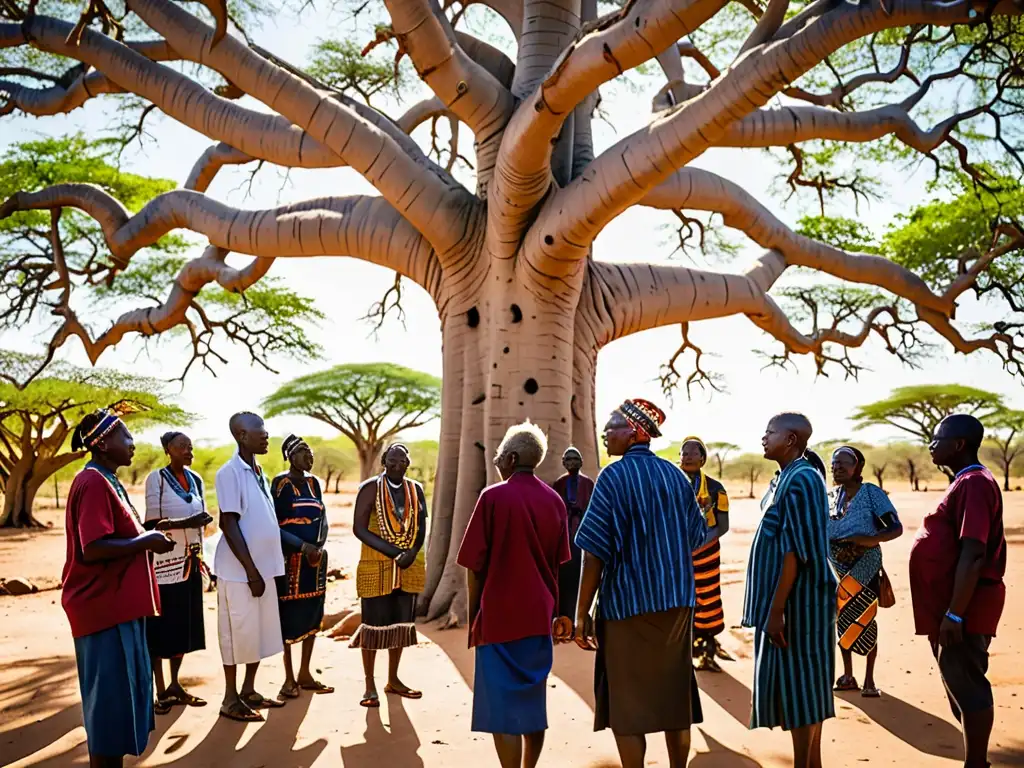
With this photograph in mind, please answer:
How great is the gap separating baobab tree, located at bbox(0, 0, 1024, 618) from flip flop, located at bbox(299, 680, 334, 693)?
6.72ft

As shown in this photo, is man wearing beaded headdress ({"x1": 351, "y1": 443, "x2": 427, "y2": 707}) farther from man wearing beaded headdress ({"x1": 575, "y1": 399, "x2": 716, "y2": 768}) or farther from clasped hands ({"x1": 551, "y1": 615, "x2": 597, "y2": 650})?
man wearing beaded headdress ({"x1": 575, "y1": 399, "x2": 716, "y2": 768})

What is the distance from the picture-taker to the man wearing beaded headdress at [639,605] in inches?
143

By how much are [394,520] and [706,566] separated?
88.1 inches

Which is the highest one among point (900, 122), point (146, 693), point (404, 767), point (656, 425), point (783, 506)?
point (900, 122)

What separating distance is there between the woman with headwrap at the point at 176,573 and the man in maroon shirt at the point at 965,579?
12.6 ft

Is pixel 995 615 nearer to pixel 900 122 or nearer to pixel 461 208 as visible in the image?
pixel 461 208

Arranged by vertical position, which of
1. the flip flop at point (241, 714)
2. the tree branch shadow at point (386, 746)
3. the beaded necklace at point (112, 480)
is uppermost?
the beaded necklace at point (112, 480)

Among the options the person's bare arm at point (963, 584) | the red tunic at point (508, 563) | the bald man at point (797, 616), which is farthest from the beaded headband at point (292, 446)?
the person's bare arm at point (963, 584)

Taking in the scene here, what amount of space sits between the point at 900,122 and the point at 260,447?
22.3 ft

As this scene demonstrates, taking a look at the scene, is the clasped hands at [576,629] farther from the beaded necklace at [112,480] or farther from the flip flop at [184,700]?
the flip flop at [184,700]

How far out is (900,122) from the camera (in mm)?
8461

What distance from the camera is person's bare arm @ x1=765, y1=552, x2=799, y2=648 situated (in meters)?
3.69

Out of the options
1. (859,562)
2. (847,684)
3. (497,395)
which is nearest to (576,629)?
(859,562)

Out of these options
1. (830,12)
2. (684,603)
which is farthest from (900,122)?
(684,603)
